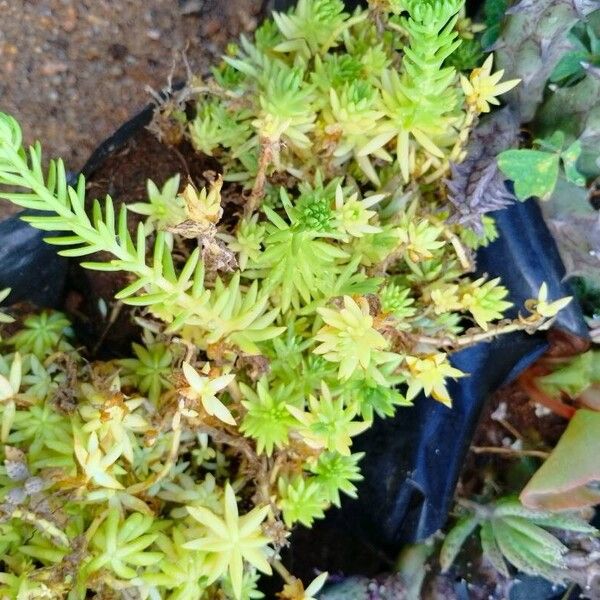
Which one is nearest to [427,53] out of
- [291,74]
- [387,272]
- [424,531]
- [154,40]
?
[291,74]

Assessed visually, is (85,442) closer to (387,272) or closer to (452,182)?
(387,272)

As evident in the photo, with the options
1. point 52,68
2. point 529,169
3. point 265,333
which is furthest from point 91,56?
point 529,169

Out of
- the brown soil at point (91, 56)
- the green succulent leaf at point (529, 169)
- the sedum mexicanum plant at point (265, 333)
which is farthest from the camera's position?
the brown soil at point (91, 56)

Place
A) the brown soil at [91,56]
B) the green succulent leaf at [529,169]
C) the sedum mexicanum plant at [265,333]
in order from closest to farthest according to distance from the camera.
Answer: the sedum mexicanum plant at [265,333], the green succulent leaf at [529,169], the brown soil at [91,56]

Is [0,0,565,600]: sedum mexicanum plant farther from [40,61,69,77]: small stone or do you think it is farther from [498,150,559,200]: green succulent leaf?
[40,61,69,77]: small stone

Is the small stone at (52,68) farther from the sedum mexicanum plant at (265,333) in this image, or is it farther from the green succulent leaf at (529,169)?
the green succulent leaf at (529,169)

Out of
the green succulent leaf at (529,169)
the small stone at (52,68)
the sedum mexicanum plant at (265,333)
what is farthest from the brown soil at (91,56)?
the green succulent leaf at (529,169)
